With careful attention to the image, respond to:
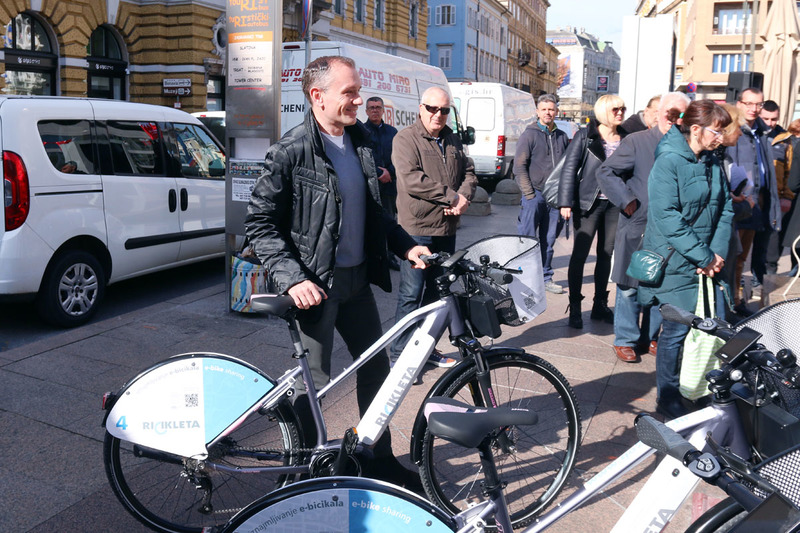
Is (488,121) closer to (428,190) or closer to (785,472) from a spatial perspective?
(428,190)

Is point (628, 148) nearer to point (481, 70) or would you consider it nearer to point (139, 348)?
point (139, 348)

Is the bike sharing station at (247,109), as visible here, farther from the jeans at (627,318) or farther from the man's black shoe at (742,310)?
the man's black shoe at (742,310)

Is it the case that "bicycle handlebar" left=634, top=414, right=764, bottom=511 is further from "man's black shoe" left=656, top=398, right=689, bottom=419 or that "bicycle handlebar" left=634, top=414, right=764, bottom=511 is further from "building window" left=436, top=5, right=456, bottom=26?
"building window" left=436, top=5, right=456, bottom=26

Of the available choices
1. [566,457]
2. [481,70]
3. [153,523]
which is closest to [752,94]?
[566,457]

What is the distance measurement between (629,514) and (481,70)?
6712 cm

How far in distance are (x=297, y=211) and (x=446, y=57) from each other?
2336 inches

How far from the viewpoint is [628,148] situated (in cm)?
577

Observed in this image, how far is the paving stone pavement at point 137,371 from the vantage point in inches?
135

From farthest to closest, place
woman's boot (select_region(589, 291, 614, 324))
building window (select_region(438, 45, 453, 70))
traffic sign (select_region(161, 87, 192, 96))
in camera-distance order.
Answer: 1. building window (select_region(438, 45, 453, 70))
2. traffic sign (select_region(161, 87, 192, 96))
3. woman's boot (select_region(589, 291, 614, 324))

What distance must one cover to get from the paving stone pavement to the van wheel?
0.17m

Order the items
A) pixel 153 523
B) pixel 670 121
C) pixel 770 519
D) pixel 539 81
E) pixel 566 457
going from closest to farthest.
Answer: pixel 770 519, pixel 153 523, pixel 566 457, pixel 670 121, pixel 539 81

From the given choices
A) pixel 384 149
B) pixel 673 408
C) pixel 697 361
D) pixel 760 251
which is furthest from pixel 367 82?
pixel 697 361

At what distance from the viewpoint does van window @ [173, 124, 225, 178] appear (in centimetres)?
787

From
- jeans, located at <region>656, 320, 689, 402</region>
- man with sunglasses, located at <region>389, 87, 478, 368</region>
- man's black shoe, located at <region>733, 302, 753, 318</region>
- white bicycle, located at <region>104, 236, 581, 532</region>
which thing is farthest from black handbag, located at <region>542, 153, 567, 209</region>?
white bicycle, located at <region>104, 236, 581, 532</region>
